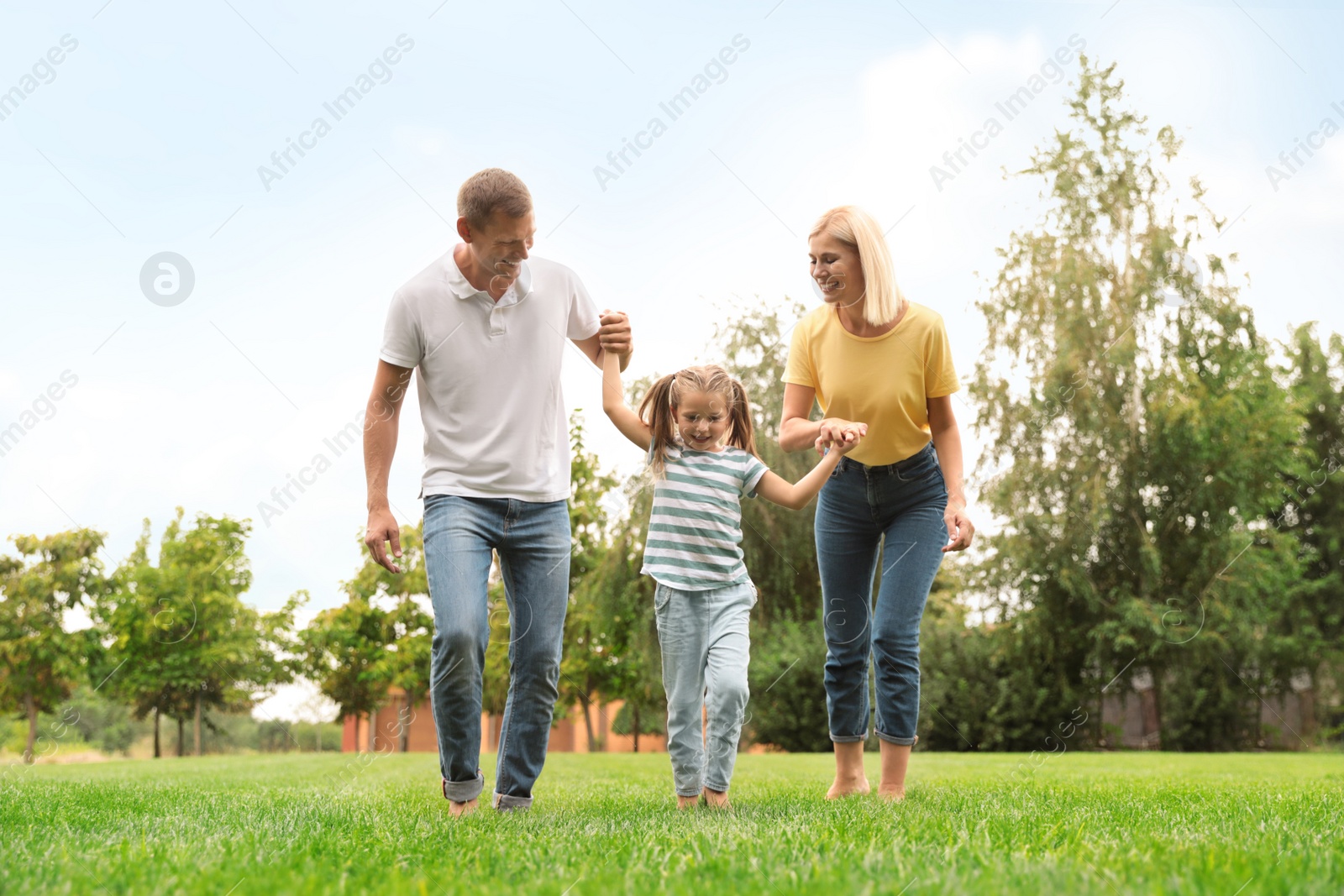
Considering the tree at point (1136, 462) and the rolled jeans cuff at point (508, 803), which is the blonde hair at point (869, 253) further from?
the tree at point (1136, 462)

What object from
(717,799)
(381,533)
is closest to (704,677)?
(717,799)

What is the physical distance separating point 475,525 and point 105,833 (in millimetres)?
1447

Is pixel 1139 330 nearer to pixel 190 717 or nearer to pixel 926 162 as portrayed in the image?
pixel 926 162

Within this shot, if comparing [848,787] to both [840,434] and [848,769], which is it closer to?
[848,769]

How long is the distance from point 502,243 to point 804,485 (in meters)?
1.41

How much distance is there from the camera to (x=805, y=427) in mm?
4125

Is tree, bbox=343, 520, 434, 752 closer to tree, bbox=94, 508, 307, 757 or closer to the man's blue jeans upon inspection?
tree, bbox=94, 508, 307, 757

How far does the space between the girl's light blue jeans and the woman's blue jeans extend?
1.61 feet

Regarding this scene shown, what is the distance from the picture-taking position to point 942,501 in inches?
165

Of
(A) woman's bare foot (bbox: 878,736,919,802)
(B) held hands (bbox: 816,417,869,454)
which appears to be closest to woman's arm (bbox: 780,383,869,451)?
(B) held hands (bbox: 816,417,869,454)

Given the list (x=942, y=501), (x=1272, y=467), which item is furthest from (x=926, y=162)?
(x=1272, y=467)

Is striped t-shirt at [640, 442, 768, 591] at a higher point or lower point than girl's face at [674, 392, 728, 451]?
lower

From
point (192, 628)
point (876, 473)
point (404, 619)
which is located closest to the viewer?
point (876, 473)

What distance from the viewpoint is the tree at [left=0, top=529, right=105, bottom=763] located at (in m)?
23.0
